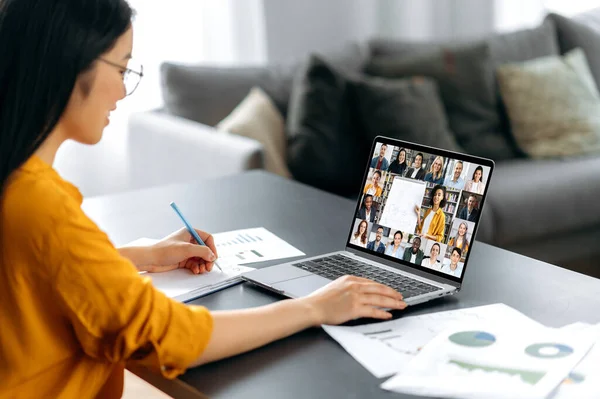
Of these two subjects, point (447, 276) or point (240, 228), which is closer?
point (447, 276)

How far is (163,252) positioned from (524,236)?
179 cm

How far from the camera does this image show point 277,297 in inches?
54.0

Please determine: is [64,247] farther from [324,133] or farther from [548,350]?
[324,133]

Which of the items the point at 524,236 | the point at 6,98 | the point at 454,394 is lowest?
the point at 524,236

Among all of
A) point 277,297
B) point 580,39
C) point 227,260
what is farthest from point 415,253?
point 580,39

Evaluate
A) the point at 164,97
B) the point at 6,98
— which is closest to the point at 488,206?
the point at 164,97

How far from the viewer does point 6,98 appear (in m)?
1.08

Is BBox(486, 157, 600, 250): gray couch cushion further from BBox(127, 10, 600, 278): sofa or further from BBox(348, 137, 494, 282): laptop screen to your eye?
BBox(348, 137, 494, 282): laptop screen

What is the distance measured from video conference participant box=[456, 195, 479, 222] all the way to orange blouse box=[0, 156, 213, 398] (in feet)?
1.52

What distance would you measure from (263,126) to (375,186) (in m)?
1.53

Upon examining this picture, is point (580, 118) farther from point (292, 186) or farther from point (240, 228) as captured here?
point (240, 228)

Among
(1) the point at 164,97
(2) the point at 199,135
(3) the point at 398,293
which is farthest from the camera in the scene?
(1) the point at 164,97

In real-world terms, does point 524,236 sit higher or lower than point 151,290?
lower

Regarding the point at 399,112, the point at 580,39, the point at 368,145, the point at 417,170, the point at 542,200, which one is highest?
the point at 580,39
